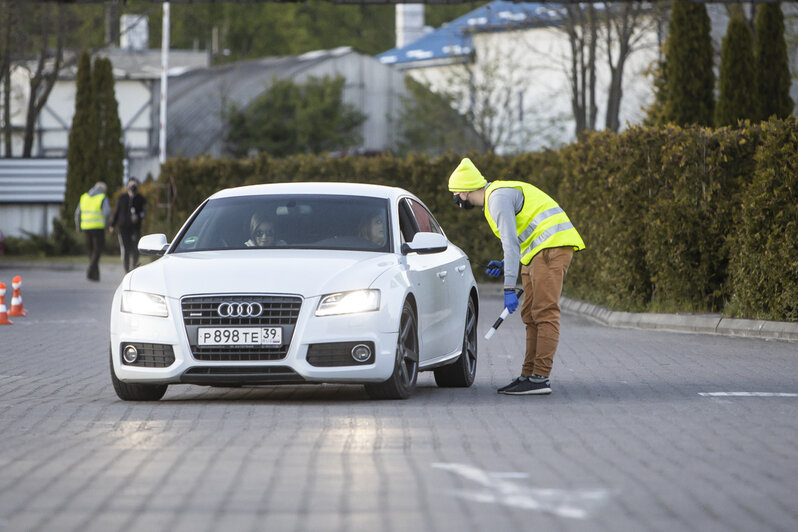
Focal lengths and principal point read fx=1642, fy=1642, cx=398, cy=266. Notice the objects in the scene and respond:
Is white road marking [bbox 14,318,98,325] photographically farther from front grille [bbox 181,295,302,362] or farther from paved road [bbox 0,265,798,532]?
front grille [bbox 181,295,302,362]

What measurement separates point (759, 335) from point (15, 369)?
27.5 feet

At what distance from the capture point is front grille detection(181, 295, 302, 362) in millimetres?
10977

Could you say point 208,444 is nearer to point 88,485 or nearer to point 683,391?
point 88,485

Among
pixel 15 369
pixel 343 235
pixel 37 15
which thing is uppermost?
pixel 37 15

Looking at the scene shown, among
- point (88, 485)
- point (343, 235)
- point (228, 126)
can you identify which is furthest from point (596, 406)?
point (228, 126)

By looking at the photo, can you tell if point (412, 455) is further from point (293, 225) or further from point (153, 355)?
point (293, 225)

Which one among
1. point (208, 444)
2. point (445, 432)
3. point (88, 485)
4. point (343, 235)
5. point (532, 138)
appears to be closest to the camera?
point (88, 485)

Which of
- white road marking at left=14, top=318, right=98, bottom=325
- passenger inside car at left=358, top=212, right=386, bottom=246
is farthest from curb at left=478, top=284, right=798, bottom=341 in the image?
passenger inside car at left=358, top=212, right=386, bottom=246

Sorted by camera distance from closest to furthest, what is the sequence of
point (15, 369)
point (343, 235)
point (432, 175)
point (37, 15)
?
point (343, 235) < point (15, 369) < point (432, 175) < point (37, 15)

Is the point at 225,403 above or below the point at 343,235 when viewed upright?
below

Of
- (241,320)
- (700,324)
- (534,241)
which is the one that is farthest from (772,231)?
(241,320)

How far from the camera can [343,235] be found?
480 inches

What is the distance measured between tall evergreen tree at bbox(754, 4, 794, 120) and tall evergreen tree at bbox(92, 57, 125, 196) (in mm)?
25933

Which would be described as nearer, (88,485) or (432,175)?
(88,485)
